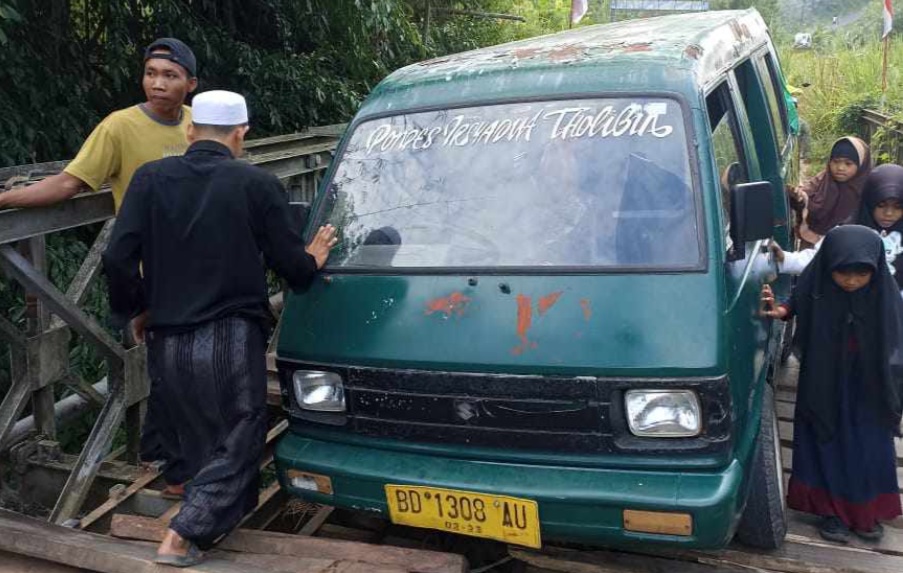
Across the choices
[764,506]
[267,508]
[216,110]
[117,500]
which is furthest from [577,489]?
[117,500]

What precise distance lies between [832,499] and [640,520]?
1308 millimetres

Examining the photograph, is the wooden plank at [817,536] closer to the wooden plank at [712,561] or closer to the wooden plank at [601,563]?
the wooden plank at [712,561]

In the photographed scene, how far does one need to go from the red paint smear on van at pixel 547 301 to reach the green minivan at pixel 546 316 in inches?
0.6

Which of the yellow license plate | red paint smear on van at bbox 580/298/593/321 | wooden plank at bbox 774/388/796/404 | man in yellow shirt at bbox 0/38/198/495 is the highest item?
man in yellow shirt at bbox 0/38/198/495

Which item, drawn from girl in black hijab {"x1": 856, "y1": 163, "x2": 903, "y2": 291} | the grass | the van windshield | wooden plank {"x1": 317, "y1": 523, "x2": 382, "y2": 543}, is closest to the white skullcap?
the van windshield

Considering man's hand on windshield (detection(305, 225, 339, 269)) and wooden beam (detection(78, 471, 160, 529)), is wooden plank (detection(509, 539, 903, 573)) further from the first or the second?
wooden beam (detection(78, 471, 160, 529))

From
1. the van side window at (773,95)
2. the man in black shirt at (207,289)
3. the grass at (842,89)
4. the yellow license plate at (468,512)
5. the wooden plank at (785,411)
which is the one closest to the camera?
the yellow license plate at (468,512)

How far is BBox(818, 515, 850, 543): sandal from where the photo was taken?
3.47 meters

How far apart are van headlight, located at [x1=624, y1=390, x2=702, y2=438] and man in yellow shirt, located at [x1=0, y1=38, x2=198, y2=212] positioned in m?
2.12

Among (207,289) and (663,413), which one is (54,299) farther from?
(663,413)

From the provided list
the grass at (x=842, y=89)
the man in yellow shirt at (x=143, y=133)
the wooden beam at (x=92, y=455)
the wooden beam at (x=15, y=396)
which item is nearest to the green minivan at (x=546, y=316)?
the man in yellow shirt at (x=143, y=133)

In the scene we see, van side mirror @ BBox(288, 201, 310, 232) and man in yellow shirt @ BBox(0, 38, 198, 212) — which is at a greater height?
man in yellow shirt @ BBox(0, 38, 198, 212)

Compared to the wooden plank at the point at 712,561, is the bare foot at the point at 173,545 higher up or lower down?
higher up

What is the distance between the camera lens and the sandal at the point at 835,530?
3.47m
